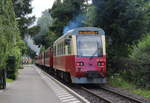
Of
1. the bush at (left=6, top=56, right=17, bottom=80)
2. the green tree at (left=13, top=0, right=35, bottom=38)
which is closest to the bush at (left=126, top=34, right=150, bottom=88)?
the bush at (left=6, top=56, right=17, bottom=80)

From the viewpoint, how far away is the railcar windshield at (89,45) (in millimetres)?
19469

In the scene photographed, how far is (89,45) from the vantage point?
64.4 ft

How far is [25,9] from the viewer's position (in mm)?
40000

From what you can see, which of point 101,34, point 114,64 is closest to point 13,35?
point 101,34

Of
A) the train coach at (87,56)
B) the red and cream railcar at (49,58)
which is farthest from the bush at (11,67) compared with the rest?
the train coach at (87,56)

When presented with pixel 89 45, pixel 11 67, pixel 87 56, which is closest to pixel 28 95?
pixel 87 56

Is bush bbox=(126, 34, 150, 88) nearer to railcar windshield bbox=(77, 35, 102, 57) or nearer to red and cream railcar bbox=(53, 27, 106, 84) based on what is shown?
red and cream railcar bbox=(53, 27, 106, 84)

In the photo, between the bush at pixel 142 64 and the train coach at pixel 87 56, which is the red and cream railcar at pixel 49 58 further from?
the bush at pixel 142 64

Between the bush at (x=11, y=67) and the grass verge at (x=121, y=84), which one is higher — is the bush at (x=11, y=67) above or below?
above

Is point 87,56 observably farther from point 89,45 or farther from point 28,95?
point 28,95

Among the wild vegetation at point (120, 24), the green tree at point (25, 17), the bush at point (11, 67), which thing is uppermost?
the green tree at point (25, 17)

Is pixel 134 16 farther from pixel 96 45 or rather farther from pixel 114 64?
pixel 96 45

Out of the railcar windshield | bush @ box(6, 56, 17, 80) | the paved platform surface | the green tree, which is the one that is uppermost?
the green tree

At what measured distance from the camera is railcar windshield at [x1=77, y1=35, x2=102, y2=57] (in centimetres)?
1947
